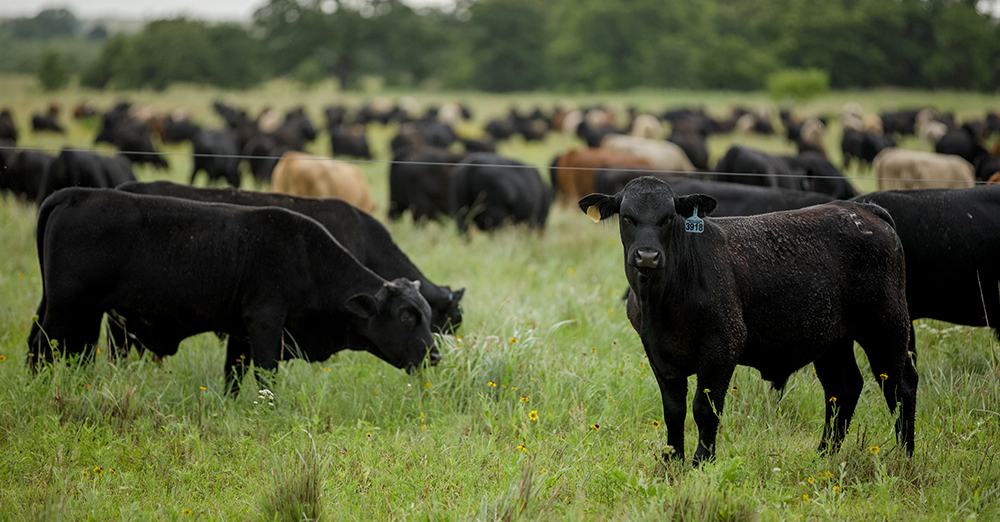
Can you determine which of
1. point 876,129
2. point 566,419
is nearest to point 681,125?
point 876,129

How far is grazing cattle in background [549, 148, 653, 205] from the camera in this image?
15.3m

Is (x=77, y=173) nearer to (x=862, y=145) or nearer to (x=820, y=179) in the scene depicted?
(x=820, y=179)

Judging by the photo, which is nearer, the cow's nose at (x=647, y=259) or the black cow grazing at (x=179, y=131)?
the cow's nose at (x=647, y=259)

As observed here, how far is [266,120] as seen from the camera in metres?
37.2

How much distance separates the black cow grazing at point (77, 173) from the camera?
10.1m

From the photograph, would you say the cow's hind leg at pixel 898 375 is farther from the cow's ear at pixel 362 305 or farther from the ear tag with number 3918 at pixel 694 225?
the cow's ear at pixel 362 305

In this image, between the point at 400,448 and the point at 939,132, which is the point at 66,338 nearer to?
the point at 400,448

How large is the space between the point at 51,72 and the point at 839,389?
192 ft

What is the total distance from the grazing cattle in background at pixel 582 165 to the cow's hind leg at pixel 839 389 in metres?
10.5

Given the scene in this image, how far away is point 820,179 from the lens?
1107 centimetres

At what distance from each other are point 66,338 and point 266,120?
33.8m

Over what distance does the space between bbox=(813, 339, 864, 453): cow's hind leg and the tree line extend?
56021mm

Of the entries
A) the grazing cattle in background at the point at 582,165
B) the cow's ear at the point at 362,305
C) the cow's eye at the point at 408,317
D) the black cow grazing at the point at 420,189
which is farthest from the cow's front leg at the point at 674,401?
the grazing cattle in background at the point at 582,165

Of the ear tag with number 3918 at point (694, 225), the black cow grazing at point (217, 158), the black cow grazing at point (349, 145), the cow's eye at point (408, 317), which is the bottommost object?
the black cow grazing at point (349, 145)
